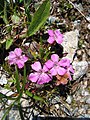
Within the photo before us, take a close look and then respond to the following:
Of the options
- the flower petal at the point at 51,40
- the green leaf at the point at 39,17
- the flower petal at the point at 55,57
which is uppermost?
the green leaf at the point at 39,17

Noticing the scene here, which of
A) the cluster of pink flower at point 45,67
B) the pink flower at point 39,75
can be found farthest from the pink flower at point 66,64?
the pink flower at point 39,75

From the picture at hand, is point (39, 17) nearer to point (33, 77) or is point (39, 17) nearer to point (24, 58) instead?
point (24, 58)

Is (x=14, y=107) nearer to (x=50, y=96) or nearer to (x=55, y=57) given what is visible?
(x=50, y=96)

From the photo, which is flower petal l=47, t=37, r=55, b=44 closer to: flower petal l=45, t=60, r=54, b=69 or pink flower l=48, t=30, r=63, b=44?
pink flower l=48, t=30, r=63, b=44

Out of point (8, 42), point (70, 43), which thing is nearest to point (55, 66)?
point (70, 43)

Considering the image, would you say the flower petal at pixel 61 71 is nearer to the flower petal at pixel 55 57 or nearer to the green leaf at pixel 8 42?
the flower petal at pixel 55 57

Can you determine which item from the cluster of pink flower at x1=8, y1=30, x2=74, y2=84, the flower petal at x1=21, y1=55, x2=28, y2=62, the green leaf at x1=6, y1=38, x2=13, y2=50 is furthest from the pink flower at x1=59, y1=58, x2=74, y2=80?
the green leaf at x1=6, y1=38, x2=13, y2=50

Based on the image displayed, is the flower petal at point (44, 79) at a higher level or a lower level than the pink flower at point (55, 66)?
lower
